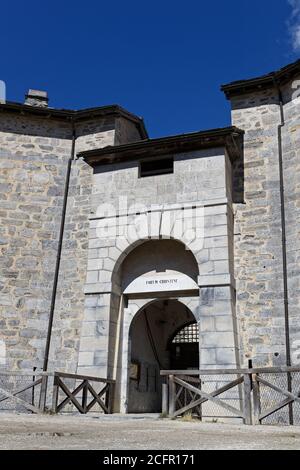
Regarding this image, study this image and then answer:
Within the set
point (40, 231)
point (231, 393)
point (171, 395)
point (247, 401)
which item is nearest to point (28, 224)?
point (40, 231)

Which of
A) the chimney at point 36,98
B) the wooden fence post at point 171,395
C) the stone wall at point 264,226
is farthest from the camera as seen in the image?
the chimney at point 36,98

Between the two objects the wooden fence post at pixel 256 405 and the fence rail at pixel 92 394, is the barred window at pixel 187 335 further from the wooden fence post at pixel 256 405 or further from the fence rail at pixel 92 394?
the wooden fence post at pixel 256 405

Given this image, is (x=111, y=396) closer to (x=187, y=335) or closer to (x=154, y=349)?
(x=154, y=349)

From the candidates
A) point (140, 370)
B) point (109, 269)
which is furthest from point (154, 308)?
point (109, 269)

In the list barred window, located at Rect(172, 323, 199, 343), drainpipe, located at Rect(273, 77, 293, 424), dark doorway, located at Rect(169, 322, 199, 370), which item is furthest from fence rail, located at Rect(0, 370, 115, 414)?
barred window, located at Rect(172, 323, 199, 343)

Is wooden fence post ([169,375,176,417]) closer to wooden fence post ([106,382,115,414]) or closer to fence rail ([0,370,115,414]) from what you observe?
fence rail ([0,370,115,414])

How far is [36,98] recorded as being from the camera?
13.7 metres

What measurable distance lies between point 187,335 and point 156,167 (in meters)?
5.50

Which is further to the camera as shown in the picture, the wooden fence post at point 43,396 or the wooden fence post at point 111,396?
the wooden fence post at point 111,396

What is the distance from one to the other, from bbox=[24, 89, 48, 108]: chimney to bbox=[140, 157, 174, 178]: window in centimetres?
439

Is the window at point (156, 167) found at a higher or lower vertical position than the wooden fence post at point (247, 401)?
higher

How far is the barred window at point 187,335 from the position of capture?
547 inches

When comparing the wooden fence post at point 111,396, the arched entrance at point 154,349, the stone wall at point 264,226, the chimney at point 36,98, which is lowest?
the wooden fence post at point 111,396

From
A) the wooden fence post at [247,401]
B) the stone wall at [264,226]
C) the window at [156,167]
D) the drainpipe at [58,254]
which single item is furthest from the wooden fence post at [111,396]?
the window at [156,167]
